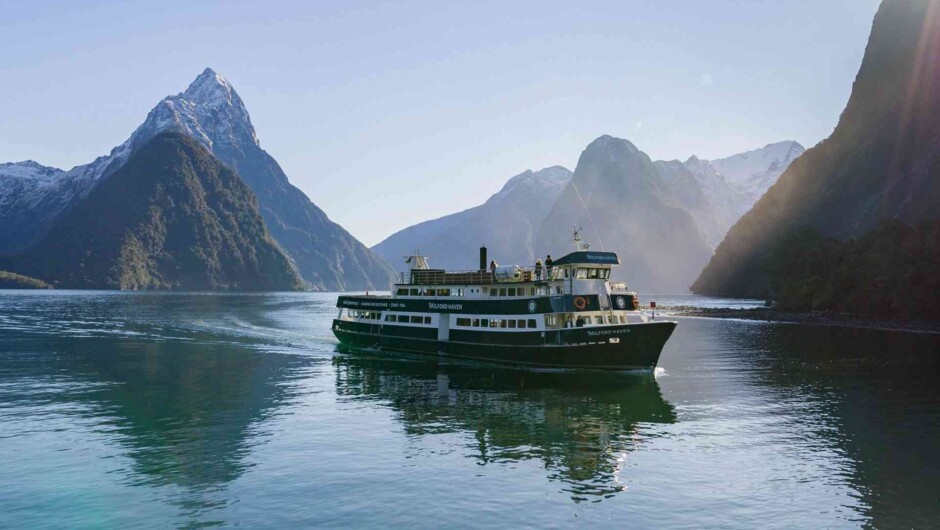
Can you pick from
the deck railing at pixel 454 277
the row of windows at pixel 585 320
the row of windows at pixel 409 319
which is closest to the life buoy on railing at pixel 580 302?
the row of windows at pixel 585 320

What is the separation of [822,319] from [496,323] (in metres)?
84.7

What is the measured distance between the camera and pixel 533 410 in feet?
130

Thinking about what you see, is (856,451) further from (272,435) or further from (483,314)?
(483,314)

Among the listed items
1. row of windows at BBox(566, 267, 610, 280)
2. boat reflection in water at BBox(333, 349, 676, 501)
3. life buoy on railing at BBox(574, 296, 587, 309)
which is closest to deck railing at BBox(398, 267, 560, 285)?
row of windows at BBox(566, 267, 610, 280)

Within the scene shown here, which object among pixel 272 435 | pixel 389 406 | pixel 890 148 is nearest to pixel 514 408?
pixel 389 406

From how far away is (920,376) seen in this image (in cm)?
5328

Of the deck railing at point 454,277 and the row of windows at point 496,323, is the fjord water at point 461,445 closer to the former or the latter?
the row of windows at point 496,323

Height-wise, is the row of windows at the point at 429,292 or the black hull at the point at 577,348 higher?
the row of windows at the point at 429,292

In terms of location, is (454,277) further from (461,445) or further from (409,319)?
(461,445)

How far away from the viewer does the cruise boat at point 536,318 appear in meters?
53.1

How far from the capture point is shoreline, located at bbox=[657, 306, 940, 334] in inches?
3883

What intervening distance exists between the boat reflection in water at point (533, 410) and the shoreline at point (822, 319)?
69.0 metres

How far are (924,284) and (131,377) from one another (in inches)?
4532

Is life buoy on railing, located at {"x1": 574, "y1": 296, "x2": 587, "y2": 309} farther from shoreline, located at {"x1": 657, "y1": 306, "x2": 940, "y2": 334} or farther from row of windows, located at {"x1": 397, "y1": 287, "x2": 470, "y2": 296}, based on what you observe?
shoreline, located at {"x1": 657, "y1": 306, "x2": 940, "y2": 334}
